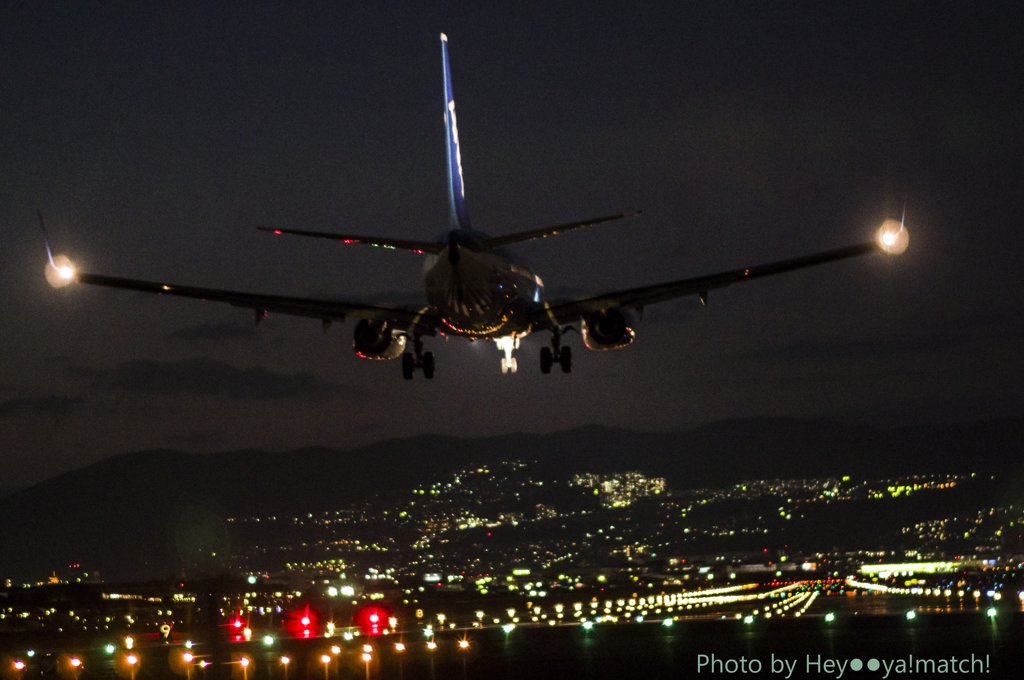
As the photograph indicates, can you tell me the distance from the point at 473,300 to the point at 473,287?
2.12 feet

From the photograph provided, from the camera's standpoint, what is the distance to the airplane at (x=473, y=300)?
3794cm

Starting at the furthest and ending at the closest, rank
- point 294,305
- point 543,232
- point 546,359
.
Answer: point 546,359 < point 294,305 < point 543,232

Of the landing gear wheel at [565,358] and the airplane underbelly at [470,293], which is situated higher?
the landing gear wheel at [565,358]

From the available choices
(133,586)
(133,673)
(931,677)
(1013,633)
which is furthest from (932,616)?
(133,586)

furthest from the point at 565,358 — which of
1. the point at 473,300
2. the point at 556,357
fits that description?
the point at 473,300

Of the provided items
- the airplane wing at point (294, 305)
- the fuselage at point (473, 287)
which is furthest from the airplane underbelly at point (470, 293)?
the airplane wing at point (294, 305)

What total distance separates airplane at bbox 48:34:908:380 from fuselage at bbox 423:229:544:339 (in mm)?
36

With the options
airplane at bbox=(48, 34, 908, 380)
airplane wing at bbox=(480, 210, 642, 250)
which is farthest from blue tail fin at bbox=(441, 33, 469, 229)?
airplane wing at bbox=(480, 210, 642, 250)

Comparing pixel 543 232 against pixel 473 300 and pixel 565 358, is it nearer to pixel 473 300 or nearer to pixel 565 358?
pixel 473 300

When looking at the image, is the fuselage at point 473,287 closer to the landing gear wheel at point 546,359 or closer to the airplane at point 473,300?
the airplane at point 473,300

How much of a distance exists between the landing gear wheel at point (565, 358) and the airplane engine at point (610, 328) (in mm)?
4242

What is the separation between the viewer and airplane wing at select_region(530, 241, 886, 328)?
42.2m

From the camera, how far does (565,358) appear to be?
4916 centimetres

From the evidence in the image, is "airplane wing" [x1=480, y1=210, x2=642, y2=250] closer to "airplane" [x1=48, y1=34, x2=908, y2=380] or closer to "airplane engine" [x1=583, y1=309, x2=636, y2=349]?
"airplane" [x1=48, y1=34, x2=908, y2=380]
